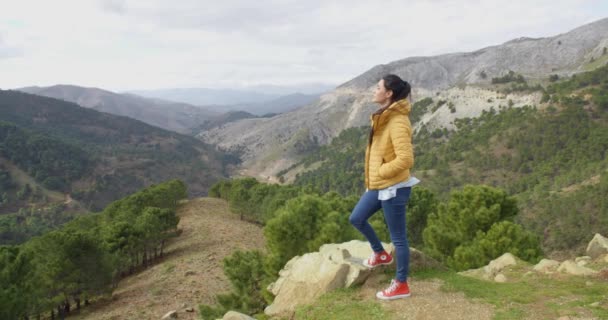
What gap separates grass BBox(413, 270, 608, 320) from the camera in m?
8.88

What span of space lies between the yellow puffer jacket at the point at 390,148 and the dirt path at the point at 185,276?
2375 cm

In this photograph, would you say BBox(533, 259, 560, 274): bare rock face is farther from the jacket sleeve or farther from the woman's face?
the woman's face

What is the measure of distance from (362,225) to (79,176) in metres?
197

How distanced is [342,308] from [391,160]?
4002 mm

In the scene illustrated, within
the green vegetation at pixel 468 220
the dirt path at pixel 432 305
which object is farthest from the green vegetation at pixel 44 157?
the dirt path at pixel 432 305

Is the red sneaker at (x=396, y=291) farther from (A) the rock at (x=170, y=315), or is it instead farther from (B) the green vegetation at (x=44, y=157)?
(B) the green vegetation at (x=44, y=157)

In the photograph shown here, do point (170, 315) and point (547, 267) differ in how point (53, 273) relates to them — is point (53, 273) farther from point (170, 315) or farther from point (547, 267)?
point (547, 267)

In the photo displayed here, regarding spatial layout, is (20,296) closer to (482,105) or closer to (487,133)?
(487,133)

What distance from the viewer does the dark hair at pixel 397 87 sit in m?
8.12

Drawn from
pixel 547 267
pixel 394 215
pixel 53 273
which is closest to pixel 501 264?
pixel 547 267

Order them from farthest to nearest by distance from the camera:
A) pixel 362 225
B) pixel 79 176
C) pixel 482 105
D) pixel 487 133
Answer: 1. pixel 79 176
2. pixel 482 105
3. pixel 487 133
4. pixel 362 225

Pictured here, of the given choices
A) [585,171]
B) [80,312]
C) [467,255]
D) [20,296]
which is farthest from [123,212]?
[585,171]

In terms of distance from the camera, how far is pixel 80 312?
35469mm

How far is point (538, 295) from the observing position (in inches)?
400
